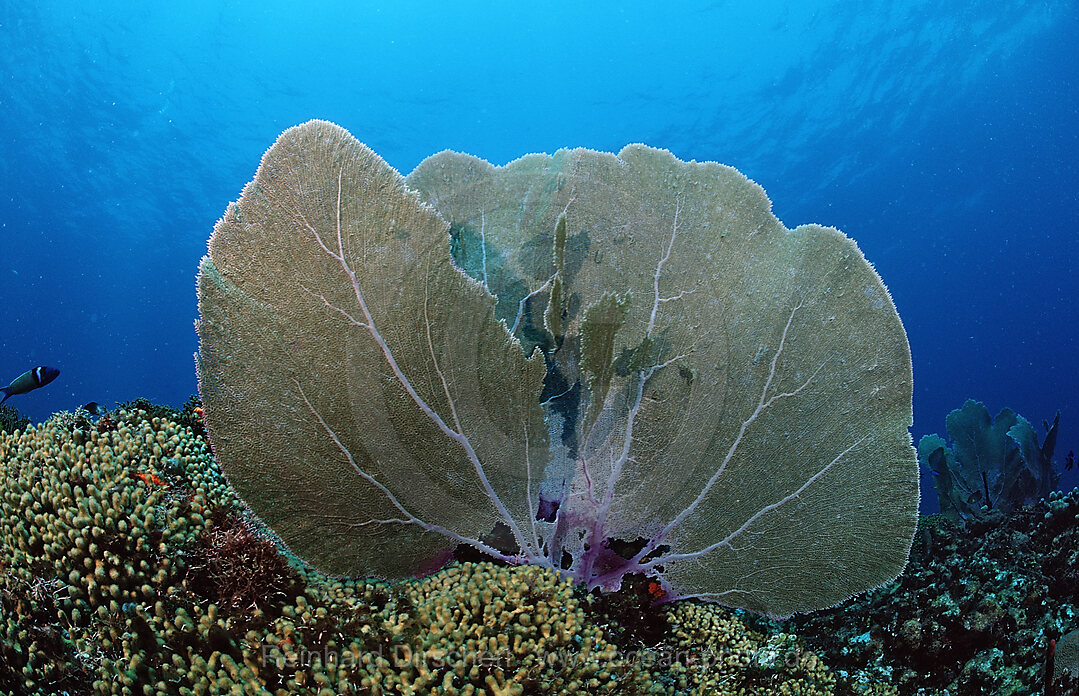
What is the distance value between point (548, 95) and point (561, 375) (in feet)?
105

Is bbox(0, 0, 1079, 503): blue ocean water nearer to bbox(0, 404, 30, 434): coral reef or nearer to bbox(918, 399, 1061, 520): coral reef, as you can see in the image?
bbox(918, 399, 1061, 520): coral reef

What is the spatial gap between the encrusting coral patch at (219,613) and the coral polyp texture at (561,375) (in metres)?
0.42

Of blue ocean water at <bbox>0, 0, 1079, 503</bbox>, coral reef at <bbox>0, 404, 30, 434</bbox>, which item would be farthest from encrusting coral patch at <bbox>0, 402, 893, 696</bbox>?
blue ocean water at <bbox>0, 0, 1079, 503</bbox>

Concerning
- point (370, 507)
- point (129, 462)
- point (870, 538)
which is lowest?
point (870, 538)

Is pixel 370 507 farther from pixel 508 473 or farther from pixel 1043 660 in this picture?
pixel 1043 660

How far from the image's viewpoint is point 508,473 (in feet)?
10.4

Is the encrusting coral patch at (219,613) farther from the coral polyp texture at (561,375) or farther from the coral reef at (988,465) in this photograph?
the coral reef at (988,465)

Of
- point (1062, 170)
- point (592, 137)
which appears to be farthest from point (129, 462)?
point (1062, 170)

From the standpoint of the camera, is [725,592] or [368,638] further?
[725,592]

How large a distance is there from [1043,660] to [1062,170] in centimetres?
5670

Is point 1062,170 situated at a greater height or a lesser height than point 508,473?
greater

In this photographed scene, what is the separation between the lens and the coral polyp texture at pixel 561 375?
2893 millimetres

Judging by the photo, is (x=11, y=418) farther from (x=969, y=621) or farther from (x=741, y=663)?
(x=969, y=621)

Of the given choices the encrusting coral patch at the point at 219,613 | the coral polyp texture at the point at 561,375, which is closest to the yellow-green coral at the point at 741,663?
the encrusting coral patch at the point at 219,613
